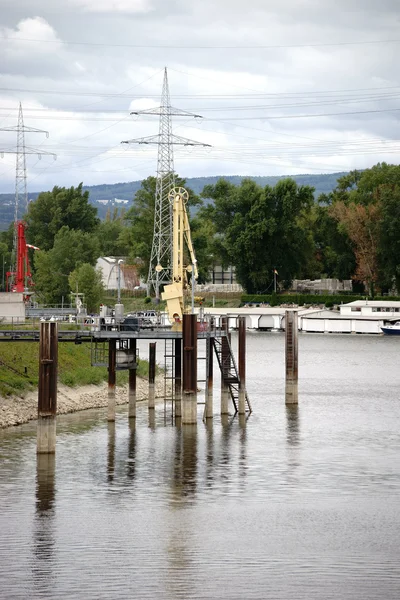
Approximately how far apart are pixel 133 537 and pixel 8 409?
77.5 feet

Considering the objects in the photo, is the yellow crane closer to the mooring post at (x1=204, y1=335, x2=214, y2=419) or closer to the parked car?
the mooring post at (x1=204, y1=335, x2=214, y2=419)

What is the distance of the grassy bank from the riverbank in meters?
Result: 0.49

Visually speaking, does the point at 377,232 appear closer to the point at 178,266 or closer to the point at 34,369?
the point at 178,266

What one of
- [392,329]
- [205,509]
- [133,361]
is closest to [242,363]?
[133,361]

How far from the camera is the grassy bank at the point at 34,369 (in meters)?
67.0

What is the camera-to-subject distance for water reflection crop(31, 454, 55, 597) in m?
36.4

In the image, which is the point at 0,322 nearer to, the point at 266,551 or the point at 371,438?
the point at 371,438

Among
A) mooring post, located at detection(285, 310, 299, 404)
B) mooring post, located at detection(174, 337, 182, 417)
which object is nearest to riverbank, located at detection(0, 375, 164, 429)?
mooring post, located at detection(174, 337, 182, 417)

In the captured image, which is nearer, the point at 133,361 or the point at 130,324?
the point at 130,324

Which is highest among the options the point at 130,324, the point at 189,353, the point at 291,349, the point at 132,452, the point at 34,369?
the point at 130,324

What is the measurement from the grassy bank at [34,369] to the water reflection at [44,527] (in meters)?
13.8

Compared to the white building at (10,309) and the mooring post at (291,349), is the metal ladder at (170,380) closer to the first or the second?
the mooring post at (291,349)

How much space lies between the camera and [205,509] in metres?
45.3

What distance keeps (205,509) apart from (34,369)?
Result: 28160mm
